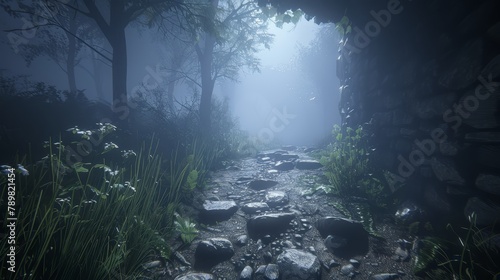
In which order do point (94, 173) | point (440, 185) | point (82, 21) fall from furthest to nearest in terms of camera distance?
point (82, 21)
point (94, 173)
point (440, 185)

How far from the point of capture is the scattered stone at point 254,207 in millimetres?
4145

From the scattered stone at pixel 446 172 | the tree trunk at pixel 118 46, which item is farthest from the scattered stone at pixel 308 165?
the tree trunk at pixel 118 46

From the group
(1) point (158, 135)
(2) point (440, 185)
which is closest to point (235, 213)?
(2) point (440, 185)

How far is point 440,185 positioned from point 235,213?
312 cm

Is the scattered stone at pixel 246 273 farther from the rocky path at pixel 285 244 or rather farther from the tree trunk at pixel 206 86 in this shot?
the tree trunk at pixel 206 86

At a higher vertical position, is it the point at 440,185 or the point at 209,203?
the point at 440,185

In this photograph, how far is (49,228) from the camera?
1639 mm

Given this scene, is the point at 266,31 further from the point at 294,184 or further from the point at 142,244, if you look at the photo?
the point at 142,244

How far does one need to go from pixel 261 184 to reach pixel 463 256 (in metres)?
4.05

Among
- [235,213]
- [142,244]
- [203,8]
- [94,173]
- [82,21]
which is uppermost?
[82,21]

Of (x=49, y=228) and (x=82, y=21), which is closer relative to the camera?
(x=49, y=228)

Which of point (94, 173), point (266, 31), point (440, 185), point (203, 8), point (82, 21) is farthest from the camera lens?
point (82, 21)

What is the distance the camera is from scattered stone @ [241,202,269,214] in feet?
13.6

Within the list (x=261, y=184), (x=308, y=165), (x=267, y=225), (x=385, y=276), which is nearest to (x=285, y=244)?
(x=267, y=225)
